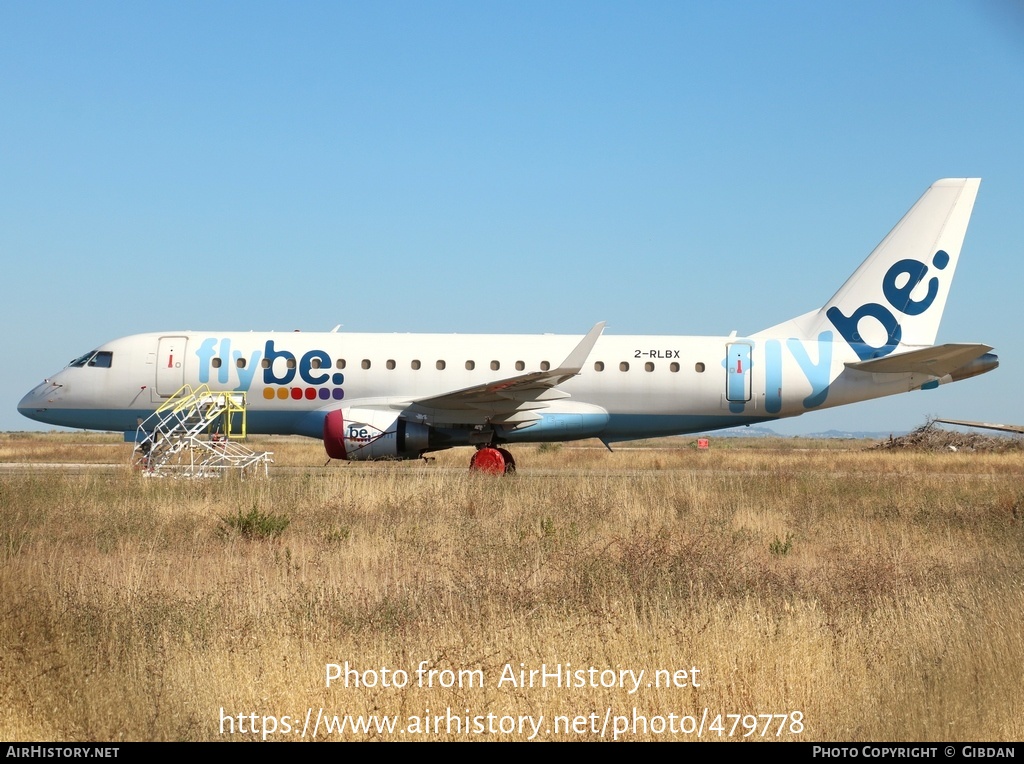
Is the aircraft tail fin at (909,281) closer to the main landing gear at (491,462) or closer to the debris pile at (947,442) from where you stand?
the main landing gear at (491,462)

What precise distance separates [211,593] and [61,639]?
73.7 inches

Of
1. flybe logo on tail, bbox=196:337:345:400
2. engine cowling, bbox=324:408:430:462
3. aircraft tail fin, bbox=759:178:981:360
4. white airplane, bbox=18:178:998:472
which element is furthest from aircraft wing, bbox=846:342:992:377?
flybe logo on tail, bbox=196:337:345:400

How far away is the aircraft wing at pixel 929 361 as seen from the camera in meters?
24.2

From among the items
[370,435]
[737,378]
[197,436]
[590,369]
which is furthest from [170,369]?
[737,378]

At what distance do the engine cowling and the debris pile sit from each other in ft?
102

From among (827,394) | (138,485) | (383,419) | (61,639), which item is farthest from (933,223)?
(61,639)

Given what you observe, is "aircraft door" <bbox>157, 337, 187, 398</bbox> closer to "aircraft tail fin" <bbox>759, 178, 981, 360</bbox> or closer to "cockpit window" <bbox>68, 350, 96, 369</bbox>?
"cockpit window" <bbox>68, 350, 96, 369</bbox>

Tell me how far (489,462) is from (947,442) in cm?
3258

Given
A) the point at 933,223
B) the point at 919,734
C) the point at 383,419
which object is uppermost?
the point at 933,223

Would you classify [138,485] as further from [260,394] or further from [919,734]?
[919,734]

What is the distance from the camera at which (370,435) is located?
78.0 feet

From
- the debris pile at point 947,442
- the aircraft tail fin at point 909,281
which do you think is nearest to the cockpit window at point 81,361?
the aircraft tail fin at point 909,281

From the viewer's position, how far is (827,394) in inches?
1037
